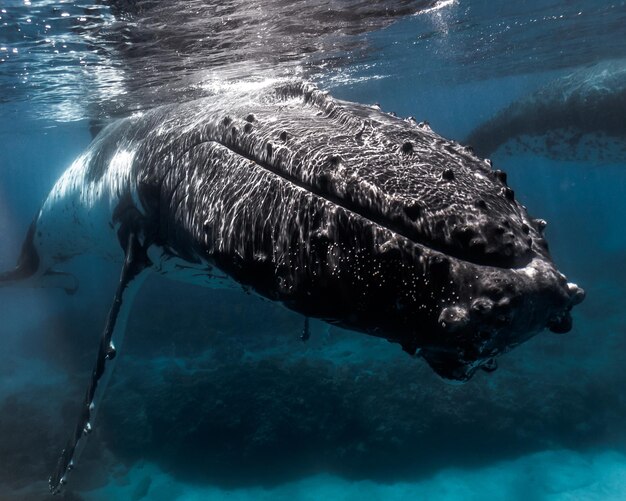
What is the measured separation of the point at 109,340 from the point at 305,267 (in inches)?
141

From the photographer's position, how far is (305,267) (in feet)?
8.59

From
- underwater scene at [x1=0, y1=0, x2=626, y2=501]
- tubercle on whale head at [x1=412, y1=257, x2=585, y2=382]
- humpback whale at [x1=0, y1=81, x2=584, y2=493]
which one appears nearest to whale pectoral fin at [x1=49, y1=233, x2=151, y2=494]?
underwater scene at [x1=0, y1=0, x2=626, y2=501]

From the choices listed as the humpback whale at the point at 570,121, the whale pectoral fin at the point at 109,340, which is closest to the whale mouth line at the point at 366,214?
the whale pectoral fin at the point at 109,340

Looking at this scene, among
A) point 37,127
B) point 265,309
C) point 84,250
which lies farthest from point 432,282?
point 37,127

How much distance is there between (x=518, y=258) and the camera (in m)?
2.26

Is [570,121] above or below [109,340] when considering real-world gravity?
below

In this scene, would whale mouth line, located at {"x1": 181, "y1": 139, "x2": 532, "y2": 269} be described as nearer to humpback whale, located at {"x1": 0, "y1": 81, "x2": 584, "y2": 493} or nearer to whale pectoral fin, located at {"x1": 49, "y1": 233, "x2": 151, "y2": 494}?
humpback whale, located at {"x1": 0, "y1": 81, "x2": 584, "y2": 493}

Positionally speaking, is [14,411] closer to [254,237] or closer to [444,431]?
[444,431]

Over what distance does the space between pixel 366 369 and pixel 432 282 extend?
51.2 feet

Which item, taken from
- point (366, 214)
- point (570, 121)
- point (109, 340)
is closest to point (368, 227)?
point (366, 214)

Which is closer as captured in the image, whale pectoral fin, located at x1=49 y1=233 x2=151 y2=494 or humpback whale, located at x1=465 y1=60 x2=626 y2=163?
whale pectoral fin, located at x1=49 y1=233 x2=151 y2=494

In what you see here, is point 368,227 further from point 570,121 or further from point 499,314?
point 570,121

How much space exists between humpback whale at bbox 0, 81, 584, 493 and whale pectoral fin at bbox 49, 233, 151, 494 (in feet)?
3.23

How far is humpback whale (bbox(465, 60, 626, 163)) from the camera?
20.1 m
